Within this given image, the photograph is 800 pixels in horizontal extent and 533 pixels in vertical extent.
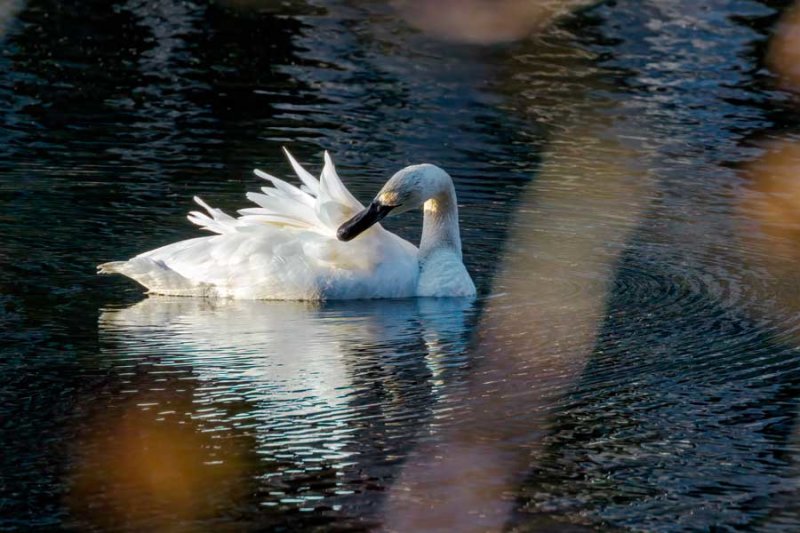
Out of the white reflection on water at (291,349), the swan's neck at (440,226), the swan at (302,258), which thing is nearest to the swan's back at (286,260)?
the swan at (302,258)

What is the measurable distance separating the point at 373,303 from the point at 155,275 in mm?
1480

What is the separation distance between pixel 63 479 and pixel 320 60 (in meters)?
13.4

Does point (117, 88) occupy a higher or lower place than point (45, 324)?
higher

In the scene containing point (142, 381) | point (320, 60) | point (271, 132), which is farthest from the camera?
point (320, 60)

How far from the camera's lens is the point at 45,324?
934 centimetres

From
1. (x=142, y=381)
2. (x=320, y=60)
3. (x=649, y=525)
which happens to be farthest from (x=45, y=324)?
(x=320, y=60)

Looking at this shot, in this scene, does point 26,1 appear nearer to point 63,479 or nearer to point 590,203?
point 590,203

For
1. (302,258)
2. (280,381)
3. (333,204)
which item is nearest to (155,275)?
(302,258)

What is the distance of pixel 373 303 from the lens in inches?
405

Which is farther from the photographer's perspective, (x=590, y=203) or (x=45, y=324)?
(x=590, y=203)

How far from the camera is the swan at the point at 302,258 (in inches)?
405

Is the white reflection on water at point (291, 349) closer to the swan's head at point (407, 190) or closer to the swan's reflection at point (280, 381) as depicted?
the swan's reflection at point (280, 381)

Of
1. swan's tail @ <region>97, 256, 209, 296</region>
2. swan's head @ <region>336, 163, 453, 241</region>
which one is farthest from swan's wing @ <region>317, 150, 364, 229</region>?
swan's tail @ <region>97, 256, 209, 296</region>

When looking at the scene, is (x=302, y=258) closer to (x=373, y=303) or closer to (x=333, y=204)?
(x=333, y=204)
